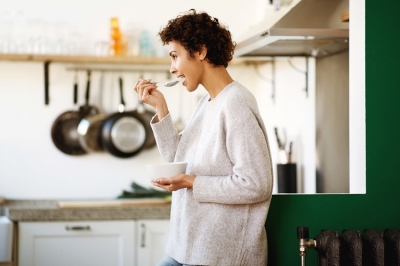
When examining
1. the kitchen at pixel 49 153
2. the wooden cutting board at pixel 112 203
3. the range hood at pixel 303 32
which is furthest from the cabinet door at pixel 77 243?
the range hood at pixel 303 32

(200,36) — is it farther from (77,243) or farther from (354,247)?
(77,243)

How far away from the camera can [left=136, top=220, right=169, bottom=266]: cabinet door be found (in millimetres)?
3406

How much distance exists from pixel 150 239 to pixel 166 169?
1.82m

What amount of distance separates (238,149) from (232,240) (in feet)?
0.80

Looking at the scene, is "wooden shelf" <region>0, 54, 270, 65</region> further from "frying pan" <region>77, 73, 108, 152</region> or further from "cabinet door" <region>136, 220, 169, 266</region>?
"cabinet door" <region>136, 220, 169, 266</region>

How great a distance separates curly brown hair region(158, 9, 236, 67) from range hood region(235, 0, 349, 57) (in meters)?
0.77

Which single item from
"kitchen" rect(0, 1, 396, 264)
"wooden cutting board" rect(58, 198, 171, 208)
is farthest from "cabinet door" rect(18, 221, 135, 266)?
"kitchen" rect(0, 1, 396, 264)

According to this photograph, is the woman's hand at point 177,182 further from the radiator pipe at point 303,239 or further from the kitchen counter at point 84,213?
the kitchen counter at point 84,213

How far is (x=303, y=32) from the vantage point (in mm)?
2480

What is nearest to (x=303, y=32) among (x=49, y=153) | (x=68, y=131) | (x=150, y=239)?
(x=150, y=239)

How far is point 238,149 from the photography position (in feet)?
5.21

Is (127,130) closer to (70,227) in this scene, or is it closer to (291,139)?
(70,227)

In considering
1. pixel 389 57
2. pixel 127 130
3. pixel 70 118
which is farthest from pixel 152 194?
pixel 389 57

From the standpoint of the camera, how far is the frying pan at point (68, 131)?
12.5 ft
